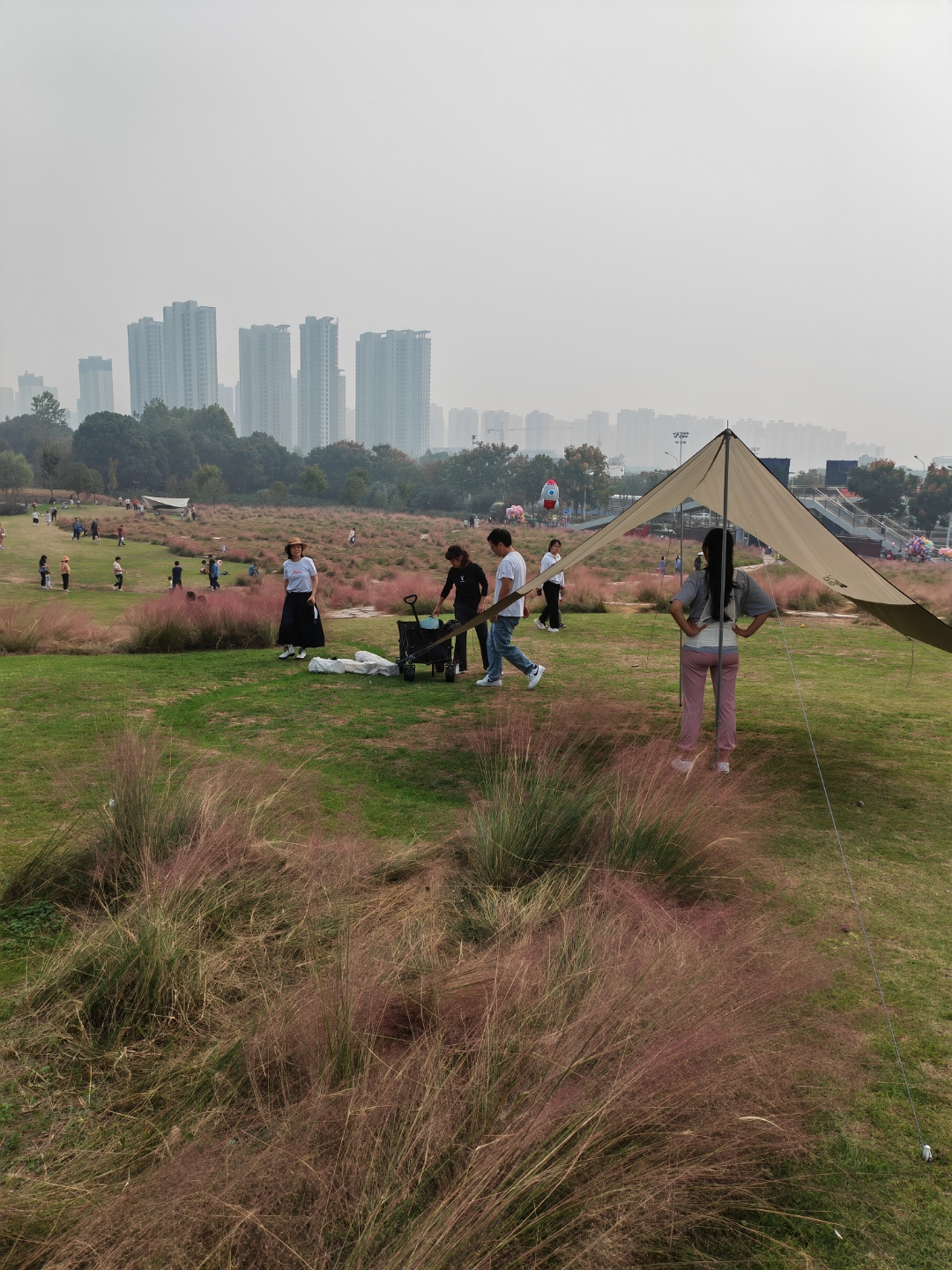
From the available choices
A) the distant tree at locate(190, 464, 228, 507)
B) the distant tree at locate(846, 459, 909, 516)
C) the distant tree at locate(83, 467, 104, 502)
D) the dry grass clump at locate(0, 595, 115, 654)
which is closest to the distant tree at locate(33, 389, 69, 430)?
the distant tree at locate(190, 464, 228, 507)

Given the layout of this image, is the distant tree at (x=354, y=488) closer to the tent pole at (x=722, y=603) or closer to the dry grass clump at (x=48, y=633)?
the dry grass clump at (x=48, y=633)

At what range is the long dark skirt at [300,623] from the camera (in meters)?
11.0

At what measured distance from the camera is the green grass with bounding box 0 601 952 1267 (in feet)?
8.50

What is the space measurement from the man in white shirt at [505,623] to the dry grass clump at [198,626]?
4.59m

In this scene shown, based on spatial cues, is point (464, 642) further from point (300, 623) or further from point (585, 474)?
point (585, 474)

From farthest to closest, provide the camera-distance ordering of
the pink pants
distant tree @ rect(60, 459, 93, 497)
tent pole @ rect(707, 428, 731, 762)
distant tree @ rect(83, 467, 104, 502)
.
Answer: distant tree @ rect(83, 467, 104, 502) → distant tree @ rect(60, 459, 93, 497) → the pink pants → tent pole @ rect(707, 428, 731, 762)

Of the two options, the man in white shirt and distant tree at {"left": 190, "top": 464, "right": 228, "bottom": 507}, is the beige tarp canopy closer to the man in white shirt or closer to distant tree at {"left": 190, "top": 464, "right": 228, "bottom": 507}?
the man in white shirt

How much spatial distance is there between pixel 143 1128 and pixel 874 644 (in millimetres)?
13182

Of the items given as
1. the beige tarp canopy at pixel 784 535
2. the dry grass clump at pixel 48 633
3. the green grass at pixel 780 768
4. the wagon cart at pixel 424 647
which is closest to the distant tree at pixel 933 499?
the green grass at pixel 780 768

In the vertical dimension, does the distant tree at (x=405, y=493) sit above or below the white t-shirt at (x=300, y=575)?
above

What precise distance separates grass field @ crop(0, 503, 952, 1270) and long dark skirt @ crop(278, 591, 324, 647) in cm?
49

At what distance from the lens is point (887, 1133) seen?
274 centimetres

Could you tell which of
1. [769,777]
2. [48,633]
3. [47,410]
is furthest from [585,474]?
[769,777]

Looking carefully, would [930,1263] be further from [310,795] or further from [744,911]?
[310,795]
